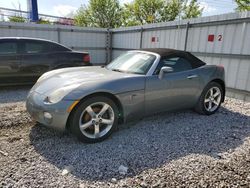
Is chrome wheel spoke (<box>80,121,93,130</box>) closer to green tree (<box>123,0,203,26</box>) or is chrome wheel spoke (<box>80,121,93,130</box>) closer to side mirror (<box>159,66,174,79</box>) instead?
side mirror (<box>159,66,174,79</box>)

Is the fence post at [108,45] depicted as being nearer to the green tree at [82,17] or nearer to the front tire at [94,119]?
the front tire at [94,119]

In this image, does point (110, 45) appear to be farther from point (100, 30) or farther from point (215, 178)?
point (215, 178)

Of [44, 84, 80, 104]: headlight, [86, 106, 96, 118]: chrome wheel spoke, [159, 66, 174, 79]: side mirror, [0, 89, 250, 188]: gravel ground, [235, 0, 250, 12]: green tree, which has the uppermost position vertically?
[235, 0, 250, 12]: green tree

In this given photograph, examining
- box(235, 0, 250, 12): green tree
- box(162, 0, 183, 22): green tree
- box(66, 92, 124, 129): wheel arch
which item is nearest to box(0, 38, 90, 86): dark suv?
box(66, 92, 124, 129): wheel arch

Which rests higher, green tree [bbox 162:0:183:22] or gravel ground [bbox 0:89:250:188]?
green tree [bbox 162:0:183:22]

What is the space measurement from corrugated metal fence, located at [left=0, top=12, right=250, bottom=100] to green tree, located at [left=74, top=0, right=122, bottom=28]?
38.1 ft

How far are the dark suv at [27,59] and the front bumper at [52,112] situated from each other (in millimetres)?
3114

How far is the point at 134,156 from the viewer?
2688 millimetres

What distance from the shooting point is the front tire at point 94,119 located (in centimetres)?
284

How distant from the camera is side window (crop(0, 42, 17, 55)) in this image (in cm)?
538

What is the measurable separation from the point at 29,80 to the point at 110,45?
6156mm

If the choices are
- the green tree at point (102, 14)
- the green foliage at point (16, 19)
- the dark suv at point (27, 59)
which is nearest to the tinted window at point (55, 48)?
the dark suv at point (27, 59)

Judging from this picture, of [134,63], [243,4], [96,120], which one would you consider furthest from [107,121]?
[243,4]

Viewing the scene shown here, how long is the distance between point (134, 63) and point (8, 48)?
3763 mm
